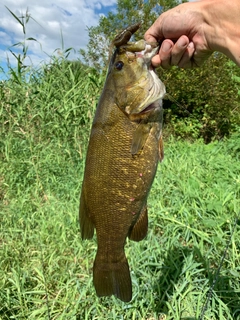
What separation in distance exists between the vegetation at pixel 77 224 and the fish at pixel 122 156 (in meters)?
0.83

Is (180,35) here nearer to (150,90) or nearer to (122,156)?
(150,90)

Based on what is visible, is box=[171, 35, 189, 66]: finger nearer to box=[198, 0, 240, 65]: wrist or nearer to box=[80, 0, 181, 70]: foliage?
box=[198, 0, 240, 65]: wrist

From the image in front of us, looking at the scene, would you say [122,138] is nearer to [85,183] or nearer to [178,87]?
[85,183]

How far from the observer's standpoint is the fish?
1518mm

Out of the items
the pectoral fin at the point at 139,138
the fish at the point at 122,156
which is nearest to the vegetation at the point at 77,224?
the fish at the point at 122,156

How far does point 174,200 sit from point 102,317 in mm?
1499

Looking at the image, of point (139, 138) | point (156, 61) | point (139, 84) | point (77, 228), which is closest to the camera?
point (139, 138)

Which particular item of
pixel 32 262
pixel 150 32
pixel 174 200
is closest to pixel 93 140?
pixel 150 32

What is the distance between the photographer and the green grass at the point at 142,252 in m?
2.46

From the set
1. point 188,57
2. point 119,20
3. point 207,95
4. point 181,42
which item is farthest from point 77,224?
point 119,20

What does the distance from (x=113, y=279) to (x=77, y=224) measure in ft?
5.89

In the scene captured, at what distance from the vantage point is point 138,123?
1521 millimetres

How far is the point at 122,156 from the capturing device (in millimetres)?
1519

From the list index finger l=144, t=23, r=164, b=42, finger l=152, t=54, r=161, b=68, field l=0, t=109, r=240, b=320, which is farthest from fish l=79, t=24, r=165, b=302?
field l=0, t=109, r=240, b=320
